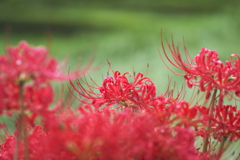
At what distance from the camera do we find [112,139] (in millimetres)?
495

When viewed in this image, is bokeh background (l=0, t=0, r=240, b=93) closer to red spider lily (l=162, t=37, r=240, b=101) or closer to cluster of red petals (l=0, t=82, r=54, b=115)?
red spider lily (l=162, t=37, r=240, b=101)

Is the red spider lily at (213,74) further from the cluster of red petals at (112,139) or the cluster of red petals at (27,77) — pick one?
the cluster of red petals at (27,77)

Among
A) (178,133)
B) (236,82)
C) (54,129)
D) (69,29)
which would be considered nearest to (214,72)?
(236,82)

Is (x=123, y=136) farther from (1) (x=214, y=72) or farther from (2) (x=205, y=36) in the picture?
→ (2) (x=205, y=36)

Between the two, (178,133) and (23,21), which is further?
(23,21)

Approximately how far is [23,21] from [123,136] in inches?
180

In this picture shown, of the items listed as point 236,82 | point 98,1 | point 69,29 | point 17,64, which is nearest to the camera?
point 17,64

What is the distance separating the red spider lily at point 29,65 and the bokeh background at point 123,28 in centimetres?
166

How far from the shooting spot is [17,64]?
481mm

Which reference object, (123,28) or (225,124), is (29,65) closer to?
(225,124)

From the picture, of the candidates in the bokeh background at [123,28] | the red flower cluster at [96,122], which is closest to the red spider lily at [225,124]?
the red flower cluster at [96,122]

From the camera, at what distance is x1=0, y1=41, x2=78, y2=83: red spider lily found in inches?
18.6

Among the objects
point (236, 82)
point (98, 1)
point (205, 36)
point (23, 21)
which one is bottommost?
point (236, 82)

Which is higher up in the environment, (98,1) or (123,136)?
(98,1)
